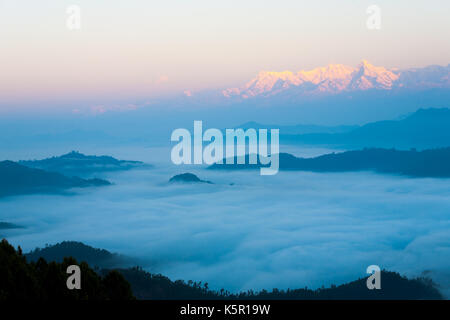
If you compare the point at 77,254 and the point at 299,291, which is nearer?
the point at 299,291

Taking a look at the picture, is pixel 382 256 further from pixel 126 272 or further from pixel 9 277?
pixel 9 277

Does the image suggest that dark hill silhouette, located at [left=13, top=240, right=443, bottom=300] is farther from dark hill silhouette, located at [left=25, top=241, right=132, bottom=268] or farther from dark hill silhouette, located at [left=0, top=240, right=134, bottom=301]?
dark hill silhouette, located at [left=0, top=240, right=134, bottom=301]

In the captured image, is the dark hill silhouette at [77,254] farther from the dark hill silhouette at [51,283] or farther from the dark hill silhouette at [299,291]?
the dark hill silhouette at [51,283]

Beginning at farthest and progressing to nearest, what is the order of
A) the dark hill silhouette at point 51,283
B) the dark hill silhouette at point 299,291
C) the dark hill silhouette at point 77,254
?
1. the dark hill silhouette at point 77,254
2. the dark hill silhouette at point 299,291
3. the dark hill silhouette at point 51,283

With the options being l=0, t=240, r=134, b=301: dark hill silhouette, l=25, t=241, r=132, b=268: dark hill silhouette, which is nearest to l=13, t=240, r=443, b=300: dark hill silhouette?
l=25, t=241, r=132, b=268: dark hill silhouette

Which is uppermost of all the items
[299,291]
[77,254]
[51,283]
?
[77,254]

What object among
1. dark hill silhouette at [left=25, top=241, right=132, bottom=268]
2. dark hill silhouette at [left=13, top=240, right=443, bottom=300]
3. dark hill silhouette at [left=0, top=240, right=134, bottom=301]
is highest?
dark hill silhouette at [left=25, top=241, right=132, bottom=268]

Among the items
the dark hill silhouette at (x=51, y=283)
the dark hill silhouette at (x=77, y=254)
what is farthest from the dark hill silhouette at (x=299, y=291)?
A: the dark hill silhouette at (x=51, y=283)

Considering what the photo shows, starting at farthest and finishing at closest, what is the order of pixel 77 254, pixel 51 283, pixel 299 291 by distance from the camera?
pixel 77 254, pixel 299 291, pixel 51 283

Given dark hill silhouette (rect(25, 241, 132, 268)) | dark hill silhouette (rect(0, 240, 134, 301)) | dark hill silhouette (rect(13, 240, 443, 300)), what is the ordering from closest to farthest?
dark hill silhouette (rect(0, 240, 134, 301)) → dark hill silhouette (rect(13, 240, 443, 300)) → dark hill silhouette (rect(25, 241, 132, 268))

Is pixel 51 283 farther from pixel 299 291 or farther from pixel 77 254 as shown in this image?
pixel 77 254

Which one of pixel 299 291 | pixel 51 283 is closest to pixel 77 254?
pixel 299 291

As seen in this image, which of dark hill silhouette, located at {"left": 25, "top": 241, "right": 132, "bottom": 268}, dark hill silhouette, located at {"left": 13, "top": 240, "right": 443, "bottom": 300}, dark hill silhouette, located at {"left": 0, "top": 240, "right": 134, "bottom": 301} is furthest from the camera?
dark hill silhouette, located at {"left": 25, "top": 241, "right": 132, "bottom": 268}
